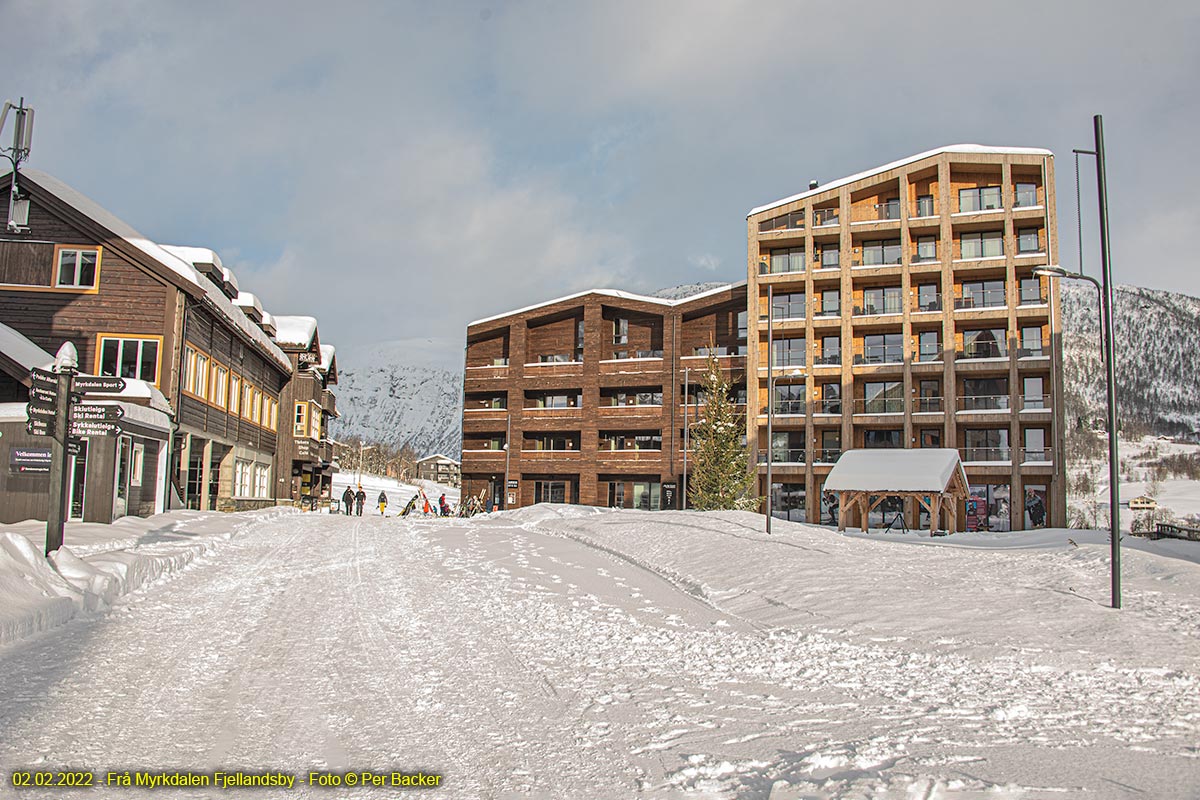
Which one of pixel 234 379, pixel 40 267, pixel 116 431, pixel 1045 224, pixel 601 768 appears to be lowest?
pixel 601 768

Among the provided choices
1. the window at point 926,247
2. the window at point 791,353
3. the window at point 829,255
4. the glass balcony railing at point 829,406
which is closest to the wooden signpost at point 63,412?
the glass balcony railing at point 829,406

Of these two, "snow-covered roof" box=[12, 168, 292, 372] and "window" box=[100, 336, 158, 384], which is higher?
"snow-covered roof" box=[12, 168, 292, 372]

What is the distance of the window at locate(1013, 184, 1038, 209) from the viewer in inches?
1938

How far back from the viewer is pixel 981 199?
4966 cm

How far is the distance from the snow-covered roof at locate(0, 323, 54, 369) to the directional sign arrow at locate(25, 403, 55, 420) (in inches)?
347

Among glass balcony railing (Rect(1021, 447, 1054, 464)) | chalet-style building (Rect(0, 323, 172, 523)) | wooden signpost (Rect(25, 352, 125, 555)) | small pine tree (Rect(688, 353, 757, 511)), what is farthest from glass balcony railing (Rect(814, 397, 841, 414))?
wooden signpost (Rect(25, 352, 125, 555))

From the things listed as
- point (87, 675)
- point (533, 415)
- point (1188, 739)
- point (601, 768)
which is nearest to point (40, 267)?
point (87, 675)

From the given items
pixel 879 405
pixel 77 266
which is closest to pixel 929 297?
pixel 879 405

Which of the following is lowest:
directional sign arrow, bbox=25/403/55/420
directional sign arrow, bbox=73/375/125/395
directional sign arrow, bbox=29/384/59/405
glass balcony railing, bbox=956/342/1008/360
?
directional sign arrow, bbox=25/403/55/420

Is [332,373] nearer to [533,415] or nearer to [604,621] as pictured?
[533,415]

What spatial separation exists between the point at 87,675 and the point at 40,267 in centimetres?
2360

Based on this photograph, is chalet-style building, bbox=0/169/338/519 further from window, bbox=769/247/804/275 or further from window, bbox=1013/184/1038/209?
window, bbox=1013/184/1038/209

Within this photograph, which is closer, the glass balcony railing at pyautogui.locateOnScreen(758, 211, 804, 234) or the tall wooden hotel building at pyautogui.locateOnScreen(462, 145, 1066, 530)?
the tall wooden hotel building at pyautogui.locateOnScreen(462, 145, 1066, 530)

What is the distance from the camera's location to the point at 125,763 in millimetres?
5250
